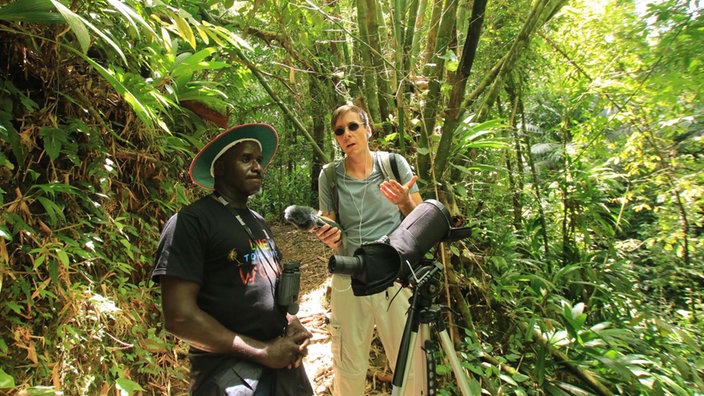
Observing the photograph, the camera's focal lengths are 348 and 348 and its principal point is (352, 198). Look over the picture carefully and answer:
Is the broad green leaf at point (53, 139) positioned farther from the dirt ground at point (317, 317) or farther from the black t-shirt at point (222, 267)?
the dirt ground at point (317, 317)

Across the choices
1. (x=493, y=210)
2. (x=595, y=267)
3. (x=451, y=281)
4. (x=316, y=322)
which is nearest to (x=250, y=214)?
(x=451, y=281)

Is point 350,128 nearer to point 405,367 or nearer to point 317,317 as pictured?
point 405,367

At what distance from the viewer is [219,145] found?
1.74 m

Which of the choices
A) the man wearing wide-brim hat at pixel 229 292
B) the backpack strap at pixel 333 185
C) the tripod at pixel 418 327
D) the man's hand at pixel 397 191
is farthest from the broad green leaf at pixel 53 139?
the tripod at pixel 418 327

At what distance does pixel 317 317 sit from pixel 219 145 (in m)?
2.51

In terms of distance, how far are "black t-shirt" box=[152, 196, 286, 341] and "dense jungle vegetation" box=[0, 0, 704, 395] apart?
63 cm

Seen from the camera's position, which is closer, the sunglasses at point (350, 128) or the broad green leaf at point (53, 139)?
the broad green leaf at point (53, 139)

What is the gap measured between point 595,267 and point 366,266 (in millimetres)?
3210

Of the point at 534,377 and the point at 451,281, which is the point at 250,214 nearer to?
the point at 451,281

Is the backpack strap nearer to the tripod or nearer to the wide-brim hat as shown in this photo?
the wide-brim hat

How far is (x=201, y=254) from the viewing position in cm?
138

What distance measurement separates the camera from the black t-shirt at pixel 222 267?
1.33 meters

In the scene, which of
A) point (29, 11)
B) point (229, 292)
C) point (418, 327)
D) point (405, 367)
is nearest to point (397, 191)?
point (418, 327)

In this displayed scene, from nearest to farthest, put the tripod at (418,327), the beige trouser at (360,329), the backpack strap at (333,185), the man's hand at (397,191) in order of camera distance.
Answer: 1. the tripod at (418,327)
2. the man's hand at (397,191)
3. the beige trouser at (360,329)
4. the backpack strap at (333,185)
